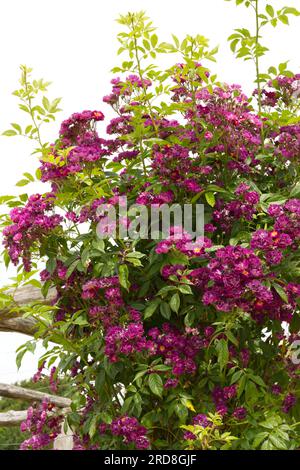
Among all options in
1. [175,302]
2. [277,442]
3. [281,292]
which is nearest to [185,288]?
[175,302]

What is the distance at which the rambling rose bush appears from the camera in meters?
2.91

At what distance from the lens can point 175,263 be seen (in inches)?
114

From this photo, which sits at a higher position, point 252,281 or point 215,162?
point 215,162

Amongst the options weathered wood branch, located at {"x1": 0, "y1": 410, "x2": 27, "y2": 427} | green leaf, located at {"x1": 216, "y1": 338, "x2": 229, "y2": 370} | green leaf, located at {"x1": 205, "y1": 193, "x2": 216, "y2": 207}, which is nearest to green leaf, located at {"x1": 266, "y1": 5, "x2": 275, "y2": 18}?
green leaf, located at {"x1": 205, "y1": 193, "x2": 216, "y2": 207}

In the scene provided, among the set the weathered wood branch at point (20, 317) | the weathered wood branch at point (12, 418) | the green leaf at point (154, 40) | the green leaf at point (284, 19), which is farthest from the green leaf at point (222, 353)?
the weathered wood branch at point (12, 418)

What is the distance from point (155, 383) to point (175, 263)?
48 centimetres

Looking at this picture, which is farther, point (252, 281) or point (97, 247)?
point (97, 247)

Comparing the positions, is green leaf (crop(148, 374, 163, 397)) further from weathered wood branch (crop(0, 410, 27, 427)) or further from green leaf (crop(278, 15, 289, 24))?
weathered wood branch (crop(0, 410, 27, 427))

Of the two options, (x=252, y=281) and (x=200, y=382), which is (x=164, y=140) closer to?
(x=252, y=281)

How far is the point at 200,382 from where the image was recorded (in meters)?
3.09

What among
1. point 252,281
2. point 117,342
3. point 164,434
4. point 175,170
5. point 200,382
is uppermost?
point 175,170

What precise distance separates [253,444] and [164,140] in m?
1.30

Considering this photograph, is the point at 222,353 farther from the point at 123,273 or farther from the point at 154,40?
the point at 154,40

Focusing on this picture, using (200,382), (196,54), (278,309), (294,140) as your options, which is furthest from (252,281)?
(196,54)
